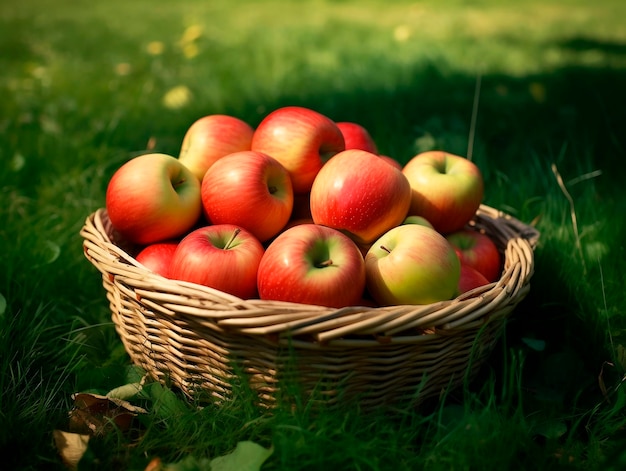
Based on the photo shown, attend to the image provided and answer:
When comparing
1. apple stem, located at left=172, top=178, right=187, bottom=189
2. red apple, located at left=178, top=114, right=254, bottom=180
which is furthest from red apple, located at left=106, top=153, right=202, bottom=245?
red apple, located at left=178, top=114, right=254, bottom=180

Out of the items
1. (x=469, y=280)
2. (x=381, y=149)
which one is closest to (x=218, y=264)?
(x=469, y=280)

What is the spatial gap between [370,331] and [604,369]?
0.82 meters

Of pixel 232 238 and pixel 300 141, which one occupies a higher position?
pixel 300 141

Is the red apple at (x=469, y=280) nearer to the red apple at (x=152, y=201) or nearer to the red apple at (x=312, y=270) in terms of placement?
the red apple at (x=312, y=270)

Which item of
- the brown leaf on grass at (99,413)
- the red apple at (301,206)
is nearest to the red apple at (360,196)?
the red apple at (301,206)

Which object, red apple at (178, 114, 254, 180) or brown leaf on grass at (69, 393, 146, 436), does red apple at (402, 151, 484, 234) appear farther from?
Result: brown leaf on grass at (69, 393, 146, 436)

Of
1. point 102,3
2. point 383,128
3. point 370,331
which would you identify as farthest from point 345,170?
point 102,3

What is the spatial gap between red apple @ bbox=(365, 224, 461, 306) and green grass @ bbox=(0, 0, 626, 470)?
8.3 inches

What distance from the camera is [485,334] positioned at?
1.56 m

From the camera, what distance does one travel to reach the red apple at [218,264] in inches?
59.1

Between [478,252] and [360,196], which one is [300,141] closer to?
[360,196]

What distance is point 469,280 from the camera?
171 cm

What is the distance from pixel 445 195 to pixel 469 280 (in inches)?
12.1

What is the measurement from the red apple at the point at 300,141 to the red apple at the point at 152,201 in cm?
28
